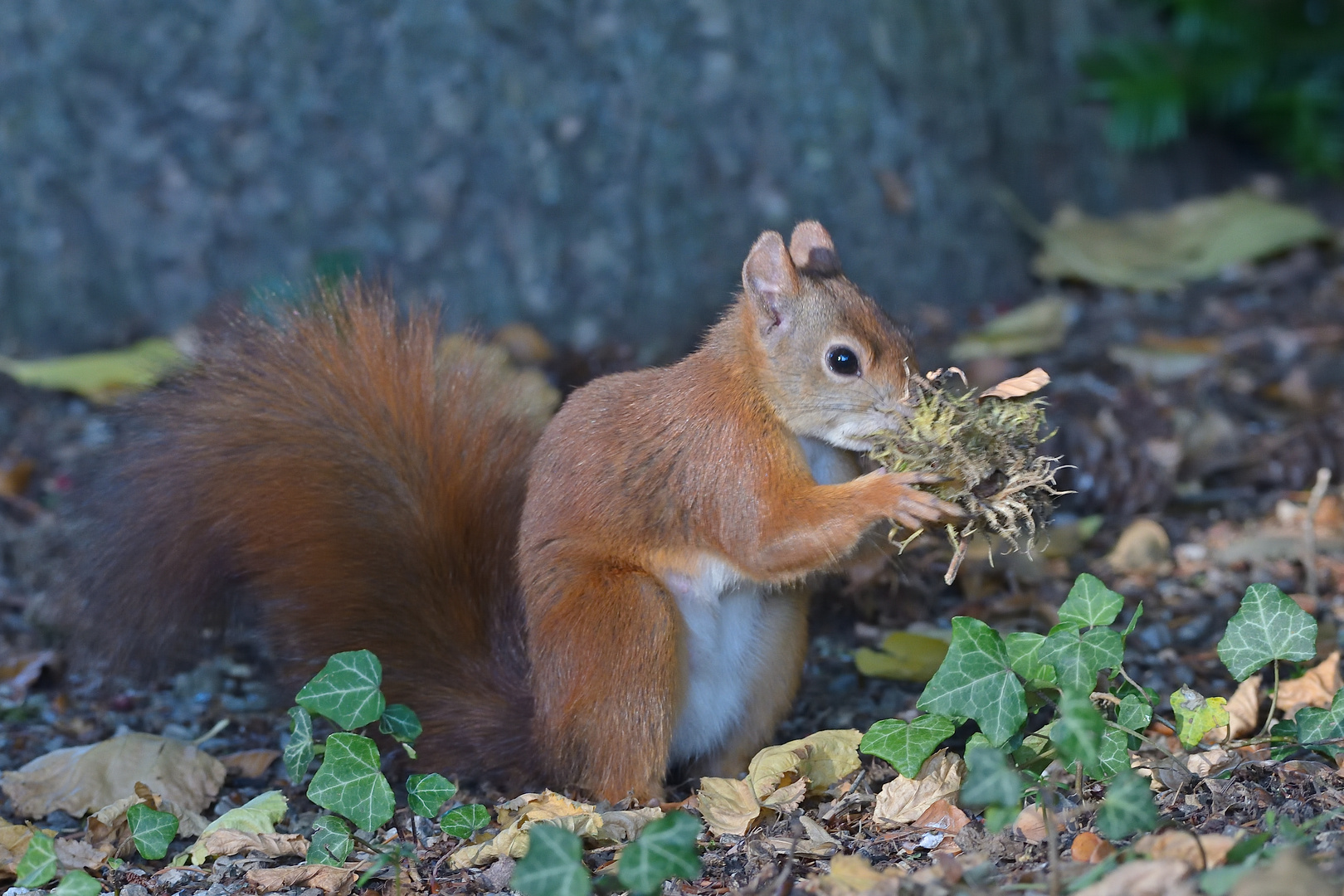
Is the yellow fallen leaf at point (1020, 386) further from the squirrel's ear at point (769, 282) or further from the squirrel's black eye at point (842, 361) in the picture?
the squirrel's ear at point (769, 282)

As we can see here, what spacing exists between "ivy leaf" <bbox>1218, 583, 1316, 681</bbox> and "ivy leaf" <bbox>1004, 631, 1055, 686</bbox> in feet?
0.71

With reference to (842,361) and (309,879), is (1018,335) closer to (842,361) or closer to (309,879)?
(842,361)

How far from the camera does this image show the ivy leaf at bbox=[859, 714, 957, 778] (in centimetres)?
178

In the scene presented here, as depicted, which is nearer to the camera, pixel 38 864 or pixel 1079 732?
pixel 1079 732

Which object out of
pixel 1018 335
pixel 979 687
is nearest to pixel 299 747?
pixel 979 687

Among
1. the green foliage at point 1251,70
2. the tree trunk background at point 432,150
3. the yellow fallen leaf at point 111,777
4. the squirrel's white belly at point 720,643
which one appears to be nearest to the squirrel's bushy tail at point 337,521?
the yellow fallen leaf at point 111,777

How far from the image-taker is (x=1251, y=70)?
14.5ft

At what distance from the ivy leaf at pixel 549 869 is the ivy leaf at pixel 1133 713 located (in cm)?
75

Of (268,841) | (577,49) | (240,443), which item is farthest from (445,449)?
(577,49)

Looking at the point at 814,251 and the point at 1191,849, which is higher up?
the point at 814,251

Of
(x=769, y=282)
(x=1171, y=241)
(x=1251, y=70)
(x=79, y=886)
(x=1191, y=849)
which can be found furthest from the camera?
(x=1251, y=70)

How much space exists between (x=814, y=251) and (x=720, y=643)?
584 millimetres

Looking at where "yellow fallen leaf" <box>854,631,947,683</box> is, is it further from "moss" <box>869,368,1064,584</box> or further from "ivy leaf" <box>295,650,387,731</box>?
"ivy leaf" <box>295,650,387,731</box>

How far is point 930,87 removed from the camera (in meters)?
3.77
